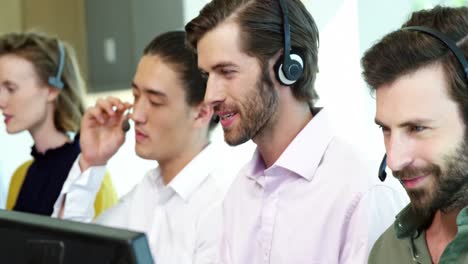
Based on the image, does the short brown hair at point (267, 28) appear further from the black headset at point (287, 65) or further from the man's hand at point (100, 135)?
the man's hand at point (100, 135)

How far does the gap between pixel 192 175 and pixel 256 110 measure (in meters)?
0.42

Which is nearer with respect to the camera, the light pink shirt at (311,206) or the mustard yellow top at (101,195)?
the light pink shirt at (311,206)

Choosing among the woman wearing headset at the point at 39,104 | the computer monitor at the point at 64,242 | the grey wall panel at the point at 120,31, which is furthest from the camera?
the grey wall panel at the point at 120,31

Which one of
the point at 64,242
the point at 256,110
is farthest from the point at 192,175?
the point at 64,242

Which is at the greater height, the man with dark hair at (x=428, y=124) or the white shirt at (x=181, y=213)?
the man with dark hair at (x=428, y=124)

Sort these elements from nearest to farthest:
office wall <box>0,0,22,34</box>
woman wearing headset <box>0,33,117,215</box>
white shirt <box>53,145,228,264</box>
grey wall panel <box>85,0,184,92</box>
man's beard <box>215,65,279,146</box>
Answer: man's beard <box>215,65,279,146</box> < white shirt <box>53,145,228,264</box> < woman wearing headset <box>0,33,117,215</box> < grey wall panel <box>85,0,184,92</box> < office wall <box>0,0,22,34</box>

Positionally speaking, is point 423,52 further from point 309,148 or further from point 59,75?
point 59,75

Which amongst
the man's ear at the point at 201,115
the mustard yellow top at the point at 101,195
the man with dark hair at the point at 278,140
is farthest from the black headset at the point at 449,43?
the mustard yellow top at the point at 101,195

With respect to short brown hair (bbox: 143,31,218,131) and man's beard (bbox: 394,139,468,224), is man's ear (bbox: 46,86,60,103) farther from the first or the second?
man's beard (bbox: 394,139,468,224)

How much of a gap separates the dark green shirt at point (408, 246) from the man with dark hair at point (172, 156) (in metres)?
0.59

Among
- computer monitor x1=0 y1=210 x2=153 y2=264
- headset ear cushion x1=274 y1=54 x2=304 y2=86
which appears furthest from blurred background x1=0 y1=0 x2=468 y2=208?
computer monitor x1=0 y1=210 x2=153 y2=264

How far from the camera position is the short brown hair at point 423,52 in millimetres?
1143

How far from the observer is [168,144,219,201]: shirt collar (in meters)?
1.89

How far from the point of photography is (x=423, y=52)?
1169 millimetres
